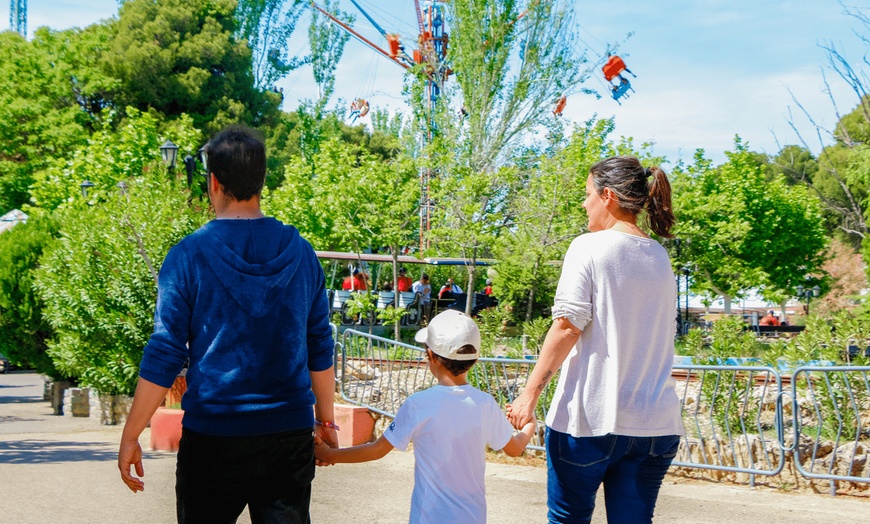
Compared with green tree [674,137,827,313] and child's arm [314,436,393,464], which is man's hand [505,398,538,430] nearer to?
child's arm [314,436,393,464]

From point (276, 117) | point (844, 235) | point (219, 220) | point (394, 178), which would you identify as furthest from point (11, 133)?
point (844, 235)

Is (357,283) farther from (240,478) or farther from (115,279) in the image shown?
(240,478)

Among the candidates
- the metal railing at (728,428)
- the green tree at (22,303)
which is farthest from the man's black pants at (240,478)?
the green tree at (22,303)

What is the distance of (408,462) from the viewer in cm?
880

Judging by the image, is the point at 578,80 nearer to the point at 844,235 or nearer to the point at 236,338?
the point at 236,338

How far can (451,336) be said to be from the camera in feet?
10.6

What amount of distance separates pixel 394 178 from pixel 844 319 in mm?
15073

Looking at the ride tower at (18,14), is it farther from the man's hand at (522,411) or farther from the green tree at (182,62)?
the man's hand at (522,411)

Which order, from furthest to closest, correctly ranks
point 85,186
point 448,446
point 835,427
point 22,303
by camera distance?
point 85,186, point 22,303, point 835,427, point 448,446

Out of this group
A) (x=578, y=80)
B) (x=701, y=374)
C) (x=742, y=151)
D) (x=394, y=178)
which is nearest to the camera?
(x=701, y=374)

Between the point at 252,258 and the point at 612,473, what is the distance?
1.43 m

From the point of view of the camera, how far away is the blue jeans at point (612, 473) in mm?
3189

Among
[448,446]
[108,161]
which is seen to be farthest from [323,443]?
[108,161]

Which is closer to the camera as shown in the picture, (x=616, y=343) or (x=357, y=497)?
(x=616, y=343)
